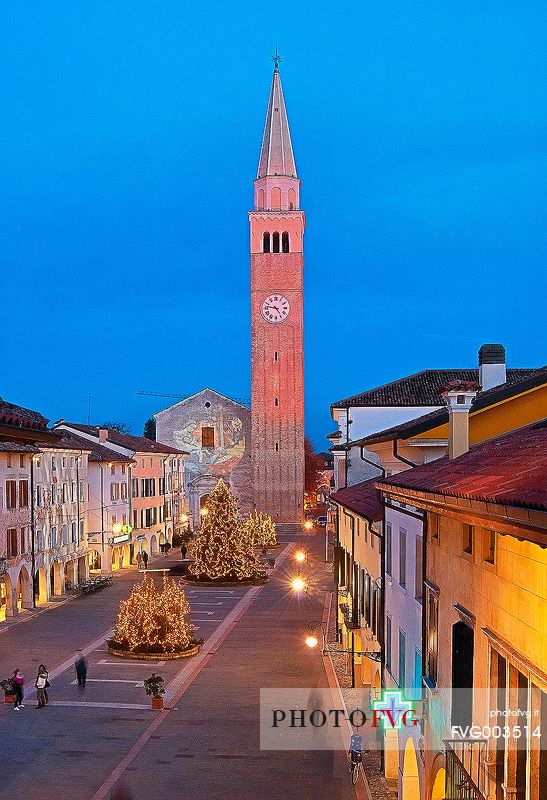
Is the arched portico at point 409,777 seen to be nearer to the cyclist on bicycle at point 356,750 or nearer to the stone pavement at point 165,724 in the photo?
the stone pavement at point 165,724

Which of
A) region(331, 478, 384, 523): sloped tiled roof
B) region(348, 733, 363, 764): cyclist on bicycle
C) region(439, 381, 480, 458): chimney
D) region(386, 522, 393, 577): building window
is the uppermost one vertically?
region(439, 381, 480, 458): chimney

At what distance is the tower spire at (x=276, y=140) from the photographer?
89562 mm

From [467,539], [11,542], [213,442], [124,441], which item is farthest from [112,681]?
[213,442]

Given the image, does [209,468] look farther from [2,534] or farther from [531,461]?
[531,461]

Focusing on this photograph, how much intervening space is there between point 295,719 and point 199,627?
13496 millimetres

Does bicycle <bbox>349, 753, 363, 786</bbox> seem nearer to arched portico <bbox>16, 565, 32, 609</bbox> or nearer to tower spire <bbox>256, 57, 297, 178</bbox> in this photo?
arched portico <bbox>16, 565, 32, 609</bbox>

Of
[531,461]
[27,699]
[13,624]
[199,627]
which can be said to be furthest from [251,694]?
[531,461]

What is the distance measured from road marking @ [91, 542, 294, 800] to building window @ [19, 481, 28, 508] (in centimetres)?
1051

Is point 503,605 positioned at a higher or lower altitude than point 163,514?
higher

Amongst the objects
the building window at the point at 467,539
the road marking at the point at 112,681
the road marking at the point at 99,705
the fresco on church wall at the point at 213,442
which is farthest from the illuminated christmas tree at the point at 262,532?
the building window at the point at 467,539

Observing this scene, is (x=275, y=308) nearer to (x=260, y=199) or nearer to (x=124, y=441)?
(x=260, y=199)

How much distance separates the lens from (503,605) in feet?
23.9

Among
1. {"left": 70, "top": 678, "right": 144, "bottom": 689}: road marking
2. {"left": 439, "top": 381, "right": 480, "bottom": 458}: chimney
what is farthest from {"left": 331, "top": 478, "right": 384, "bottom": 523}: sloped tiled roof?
{"left": 70, "top": 678, "right": 144, "bottom": 689}: road marking

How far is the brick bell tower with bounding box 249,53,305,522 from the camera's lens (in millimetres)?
86500
